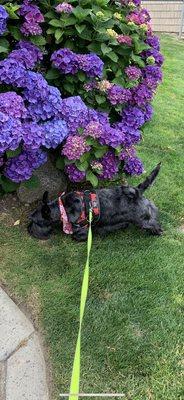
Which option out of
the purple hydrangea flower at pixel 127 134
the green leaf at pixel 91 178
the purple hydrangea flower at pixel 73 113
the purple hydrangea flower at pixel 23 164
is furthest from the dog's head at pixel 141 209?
the purple hydrangea flower at pixel 23 164

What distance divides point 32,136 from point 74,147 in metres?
0.34

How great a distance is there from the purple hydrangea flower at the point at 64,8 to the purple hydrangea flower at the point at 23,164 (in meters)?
1.03

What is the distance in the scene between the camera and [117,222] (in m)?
3.36

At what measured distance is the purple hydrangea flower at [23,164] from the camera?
3.08 meters

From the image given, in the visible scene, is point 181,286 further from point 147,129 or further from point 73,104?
point 147,129

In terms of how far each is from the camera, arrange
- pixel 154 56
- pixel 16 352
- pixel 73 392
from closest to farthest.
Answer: pixel 73 392, pixel 16 352, pixel 154 56

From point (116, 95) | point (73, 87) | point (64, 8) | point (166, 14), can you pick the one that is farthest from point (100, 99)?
point (166, 14)

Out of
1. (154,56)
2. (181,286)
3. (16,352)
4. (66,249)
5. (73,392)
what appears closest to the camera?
(73,392)

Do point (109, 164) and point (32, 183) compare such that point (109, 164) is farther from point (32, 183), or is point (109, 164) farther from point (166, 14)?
point (166, 14)

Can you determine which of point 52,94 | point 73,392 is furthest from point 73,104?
point 73,392

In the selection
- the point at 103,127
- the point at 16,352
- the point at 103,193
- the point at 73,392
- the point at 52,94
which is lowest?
the point at 16,352

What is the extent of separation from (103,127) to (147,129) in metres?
2.23

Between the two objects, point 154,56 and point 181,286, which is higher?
point 154,56

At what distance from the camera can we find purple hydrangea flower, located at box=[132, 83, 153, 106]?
145 inches
